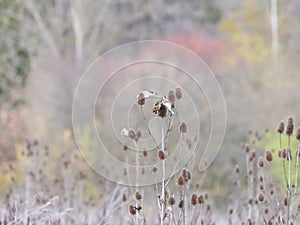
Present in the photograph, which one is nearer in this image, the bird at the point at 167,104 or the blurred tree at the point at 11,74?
the bird at the point at 167,104

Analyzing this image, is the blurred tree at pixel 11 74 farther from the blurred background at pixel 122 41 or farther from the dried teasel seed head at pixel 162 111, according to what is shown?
the dried teasel seed head at pixel 162 111

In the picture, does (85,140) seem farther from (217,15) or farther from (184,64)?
(217,15)

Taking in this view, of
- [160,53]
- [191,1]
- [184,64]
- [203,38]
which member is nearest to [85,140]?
[184,64]

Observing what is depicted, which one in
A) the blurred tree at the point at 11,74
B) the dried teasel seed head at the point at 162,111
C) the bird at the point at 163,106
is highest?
the blurred tree at the point at 11,74

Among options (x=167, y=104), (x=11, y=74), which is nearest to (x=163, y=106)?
(x=167, y=104)

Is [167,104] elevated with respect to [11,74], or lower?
lower

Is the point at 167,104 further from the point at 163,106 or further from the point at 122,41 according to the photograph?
the point at 122,41

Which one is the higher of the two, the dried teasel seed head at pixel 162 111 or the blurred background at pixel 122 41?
the blurred background at pixel 122 41

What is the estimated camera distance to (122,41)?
2953 cm

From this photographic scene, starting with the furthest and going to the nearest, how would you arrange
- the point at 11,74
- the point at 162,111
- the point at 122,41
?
the point at 122,41 < the point at 11,74 < the point at 162,111

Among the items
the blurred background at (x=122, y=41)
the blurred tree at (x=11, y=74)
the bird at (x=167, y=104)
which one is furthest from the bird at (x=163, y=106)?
the blurred tree at (x=11, y=74)

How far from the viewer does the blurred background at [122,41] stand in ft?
47.9

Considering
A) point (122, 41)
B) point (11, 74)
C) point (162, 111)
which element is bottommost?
point (162, 111)

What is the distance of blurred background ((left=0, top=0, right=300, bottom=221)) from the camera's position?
14.6m
